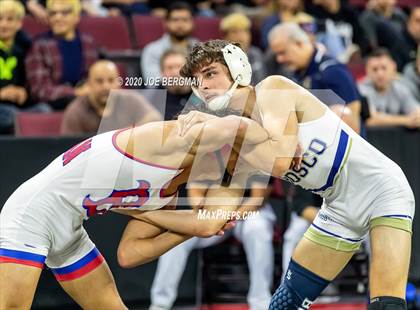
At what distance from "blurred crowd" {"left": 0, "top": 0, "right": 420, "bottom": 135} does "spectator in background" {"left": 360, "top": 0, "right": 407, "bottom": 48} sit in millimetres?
10

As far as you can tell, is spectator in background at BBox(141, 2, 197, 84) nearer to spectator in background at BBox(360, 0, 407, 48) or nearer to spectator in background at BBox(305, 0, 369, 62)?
spectator in background at BBox(305, 0, 369, 62)

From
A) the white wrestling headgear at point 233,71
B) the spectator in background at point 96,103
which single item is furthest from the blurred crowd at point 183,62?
the white wrestling headgear at point 233,71

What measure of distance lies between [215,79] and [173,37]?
159 inches

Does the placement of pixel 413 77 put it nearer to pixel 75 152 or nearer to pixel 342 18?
pixel 342 18

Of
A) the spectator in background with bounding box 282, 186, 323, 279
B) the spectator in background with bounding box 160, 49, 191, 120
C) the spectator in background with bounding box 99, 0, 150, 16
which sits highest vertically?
the spectator in background with bounding box 160, 49, 191, 120

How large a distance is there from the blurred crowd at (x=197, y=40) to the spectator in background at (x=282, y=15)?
0.04 ft

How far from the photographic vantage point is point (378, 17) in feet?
34.1

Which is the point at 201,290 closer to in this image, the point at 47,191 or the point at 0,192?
the point at 0,192

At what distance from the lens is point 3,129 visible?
789 centimetres

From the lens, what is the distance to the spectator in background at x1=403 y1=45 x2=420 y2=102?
29.7 ft

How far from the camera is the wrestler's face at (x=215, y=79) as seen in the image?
504 cm

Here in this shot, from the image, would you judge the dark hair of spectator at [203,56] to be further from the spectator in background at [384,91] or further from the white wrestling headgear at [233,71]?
the spectator in background at [384,91]

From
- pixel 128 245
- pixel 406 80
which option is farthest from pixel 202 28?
pixel 128 245

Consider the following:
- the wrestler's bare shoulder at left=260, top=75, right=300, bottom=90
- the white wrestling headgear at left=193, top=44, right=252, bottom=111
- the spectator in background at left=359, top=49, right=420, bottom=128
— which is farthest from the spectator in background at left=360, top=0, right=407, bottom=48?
the white wrestling headgear at left=193, top=44, right=252, bottom=111
